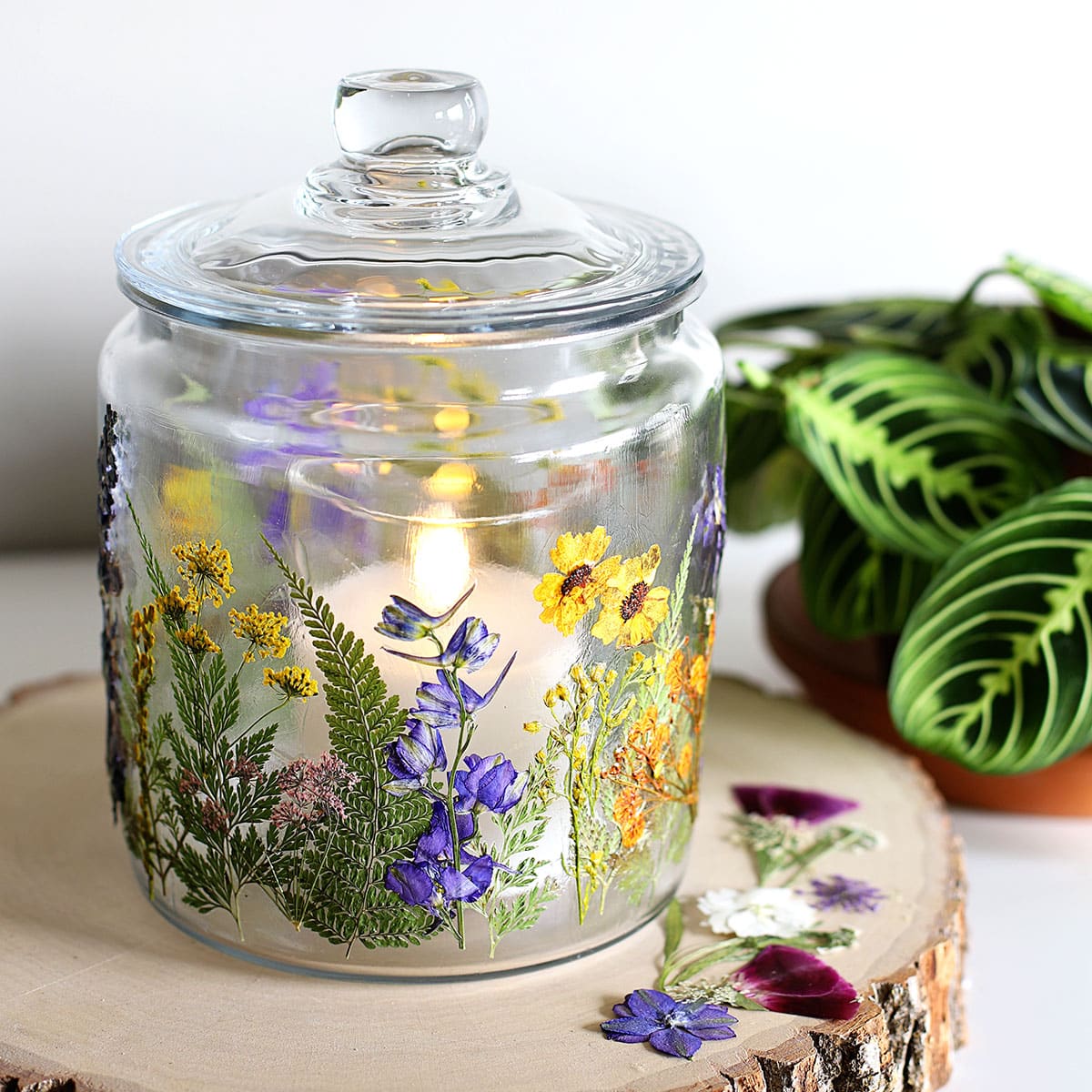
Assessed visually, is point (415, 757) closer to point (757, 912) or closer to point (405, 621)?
point (405, 621)

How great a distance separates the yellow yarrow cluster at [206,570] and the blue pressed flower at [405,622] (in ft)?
0.23

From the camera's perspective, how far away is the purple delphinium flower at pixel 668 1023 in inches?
24.4

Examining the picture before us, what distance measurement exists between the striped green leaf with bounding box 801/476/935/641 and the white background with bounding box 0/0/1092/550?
36 centimetres

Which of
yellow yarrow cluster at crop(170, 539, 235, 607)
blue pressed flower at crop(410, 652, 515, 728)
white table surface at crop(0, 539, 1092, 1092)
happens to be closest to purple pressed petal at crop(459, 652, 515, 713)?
blue pressed flower at crop(410, 652, 515, 728)

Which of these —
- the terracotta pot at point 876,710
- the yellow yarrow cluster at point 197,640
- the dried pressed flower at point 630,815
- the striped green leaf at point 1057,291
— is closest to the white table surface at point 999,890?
the terracotta pot at point 876,710

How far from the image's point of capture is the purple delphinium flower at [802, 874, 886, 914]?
2.41 feet

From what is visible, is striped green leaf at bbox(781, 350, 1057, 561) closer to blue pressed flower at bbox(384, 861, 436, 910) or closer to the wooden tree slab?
the wooden tree slab

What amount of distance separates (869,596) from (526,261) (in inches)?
15.9

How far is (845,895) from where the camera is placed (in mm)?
748

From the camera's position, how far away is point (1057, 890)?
89cm

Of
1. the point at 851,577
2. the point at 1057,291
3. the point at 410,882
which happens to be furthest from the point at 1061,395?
the point at 410,882

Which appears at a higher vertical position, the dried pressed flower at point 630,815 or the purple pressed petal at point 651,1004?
the dried pressed flower at point 630,815

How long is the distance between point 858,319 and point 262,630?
0.59 m

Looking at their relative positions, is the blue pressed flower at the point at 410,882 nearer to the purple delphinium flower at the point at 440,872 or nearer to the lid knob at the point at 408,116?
the purple delphinium flower at the point at 440,872
